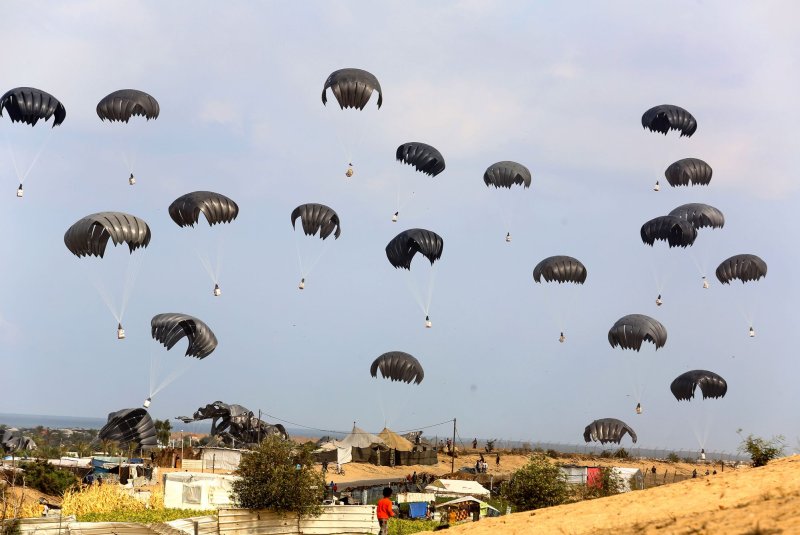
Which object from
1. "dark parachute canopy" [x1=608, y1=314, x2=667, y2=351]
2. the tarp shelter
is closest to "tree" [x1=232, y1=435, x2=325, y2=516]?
the tarp shelter

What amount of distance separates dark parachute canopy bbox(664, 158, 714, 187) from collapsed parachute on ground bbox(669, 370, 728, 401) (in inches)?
457

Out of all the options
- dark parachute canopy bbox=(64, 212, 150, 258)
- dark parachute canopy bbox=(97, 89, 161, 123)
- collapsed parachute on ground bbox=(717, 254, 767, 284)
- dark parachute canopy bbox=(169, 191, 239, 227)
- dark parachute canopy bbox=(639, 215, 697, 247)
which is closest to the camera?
dark parachute canopy bbox=(64, 212, 150, 258)

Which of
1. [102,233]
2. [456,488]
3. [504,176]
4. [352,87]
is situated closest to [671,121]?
[504,176]

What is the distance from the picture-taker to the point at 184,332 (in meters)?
46.9

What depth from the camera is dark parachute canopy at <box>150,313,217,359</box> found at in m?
45.6

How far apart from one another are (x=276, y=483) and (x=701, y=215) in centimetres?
3700

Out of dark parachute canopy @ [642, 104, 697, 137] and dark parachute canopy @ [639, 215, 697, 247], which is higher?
dark parachute canopy @ [642, 104, 697, 137]

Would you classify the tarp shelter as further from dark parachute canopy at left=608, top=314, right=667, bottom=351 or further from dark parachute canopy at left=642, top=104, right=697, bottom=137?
dark parachute canopy at left=642, top=104, right=697, bottom=137

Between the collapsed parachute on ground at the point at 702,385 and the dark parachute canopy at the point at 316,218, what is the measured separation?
75.3ft

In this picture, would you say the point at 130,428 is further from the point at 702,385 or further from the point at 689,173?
A: the point at 689,173

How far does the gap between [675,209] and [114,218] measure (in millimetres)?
35015

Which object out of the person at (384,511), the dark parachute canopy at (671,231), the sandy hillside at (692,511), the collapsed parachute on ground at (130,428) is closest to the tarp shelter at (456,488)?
the person at (384,511)

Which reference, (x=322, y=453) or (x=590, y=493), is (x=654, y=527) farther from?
(x=322, y=453)

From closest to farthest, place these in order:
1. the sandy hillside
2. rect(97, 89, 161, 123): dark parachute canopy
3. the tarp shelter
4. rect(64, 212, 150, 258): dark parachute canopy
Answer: the sandy hillside
rect(64, 212, 150, 258): dark parachute canopy
the tarp shelter
rect(97, 89, 161, 123): dark parachute canopy
